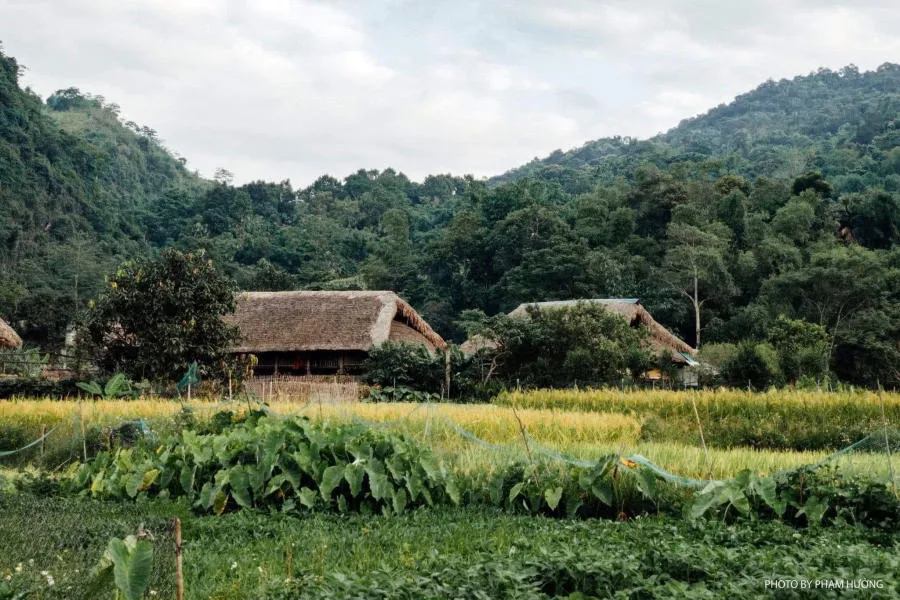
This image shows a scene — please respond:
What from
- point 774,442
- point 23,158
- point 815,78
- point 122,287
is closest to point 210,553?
point 774,442

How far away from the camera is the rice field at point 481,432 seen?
755cm

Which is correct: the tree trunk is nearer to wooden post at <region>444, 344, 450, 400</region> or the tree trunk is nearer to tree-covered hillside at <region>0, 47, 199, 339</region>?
wooden post at <region>444, 344, 450, 400</region>

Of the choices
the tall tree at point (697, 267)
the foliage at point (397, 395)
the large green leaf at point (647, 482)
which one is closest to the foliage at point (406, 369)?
the foliage at point (397, 395)

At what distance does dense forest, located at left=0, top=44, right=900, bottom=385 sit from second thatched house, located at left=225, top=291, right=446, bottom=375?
11.1 metres

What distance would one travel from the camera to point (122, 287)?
1708cm

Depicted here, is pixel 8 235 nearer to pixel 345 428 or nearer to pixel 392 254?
pixel 392 254

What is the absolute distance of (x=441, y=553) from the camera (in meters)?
5.08

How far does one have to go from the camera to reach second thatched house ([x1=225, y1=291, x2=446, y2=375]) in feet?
75.9

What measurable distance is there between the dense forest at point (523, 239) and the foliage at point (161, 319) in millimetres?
17491

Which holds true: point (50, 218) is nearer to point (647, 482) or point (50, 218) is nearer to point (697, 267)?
point (697, 267)

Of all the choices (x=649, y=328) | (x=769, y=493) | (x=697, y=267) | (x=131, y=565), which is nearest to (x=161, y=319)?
(x=769, y=493)

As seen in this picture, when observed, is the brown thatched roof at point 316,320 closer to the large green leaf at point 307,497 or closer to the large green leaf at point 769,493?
the large green leaf at point 307,497

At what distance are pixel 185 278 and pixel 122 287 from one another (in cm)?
122

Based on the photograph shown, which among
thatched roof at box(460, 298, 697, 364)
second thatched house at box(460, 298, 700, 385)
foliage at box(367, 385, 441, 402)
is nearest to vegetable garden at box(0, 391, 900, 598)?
foliage at box(367, 385, 441, 402)
